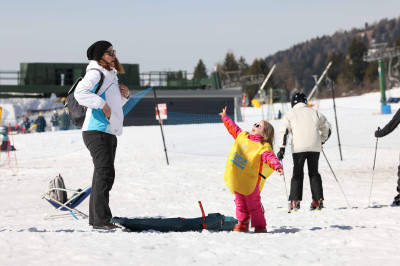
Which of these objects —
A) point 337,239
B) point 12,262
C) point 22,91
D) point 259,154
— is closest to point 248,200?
point 259,154

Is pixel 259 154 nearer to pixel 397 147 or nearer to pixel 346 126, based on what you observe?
pixel 397 147

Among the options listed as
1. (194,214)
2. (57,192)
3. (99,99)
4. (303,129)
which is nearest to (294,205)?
(303,129)

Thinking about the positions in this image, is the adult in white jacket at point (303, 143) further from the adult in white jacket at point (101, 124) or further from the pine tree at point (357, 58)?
the pine tree at point (357, 58)

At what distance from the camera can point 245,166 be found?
18.1 ft

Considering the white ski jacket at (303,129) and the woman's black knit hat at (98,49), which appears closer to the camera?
the woman's black knit hat at (98,49)

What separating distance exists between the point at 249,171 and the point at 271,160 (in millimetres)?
295

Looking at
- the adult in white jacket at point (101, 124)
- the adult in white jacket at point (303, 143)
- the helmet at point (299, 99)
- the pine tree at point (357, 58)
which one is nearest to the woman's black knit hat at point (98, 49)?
the adult in white jacket at point (101, 124)

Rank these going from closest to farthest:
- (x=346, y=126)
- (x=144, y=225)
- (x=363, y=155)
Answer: (x=144, y=225) → (x=363, y=155) → (x=346, y=126)

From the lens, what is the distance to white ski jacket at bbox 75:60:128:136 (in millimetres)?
5184

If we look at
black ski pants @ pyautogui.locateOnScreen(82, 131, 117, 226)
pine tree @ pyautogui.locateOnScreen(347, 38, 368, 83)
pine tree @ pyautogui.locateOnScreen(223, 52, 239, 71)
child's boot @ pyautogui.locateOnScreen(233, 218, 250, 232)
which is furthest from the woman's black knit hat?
pine tree @ pyautogui.locateOnScreen(223, 52, 239, 71)

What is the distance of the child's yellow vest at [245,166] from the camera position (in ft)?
18.1

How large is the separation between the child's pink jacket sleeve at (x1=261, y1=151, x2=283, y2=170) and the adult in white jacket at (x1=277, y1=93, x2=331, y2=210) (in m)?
2.46

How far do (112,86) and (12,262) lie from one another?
2.33 meters

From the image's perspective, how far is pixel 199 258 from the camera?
3951mm
